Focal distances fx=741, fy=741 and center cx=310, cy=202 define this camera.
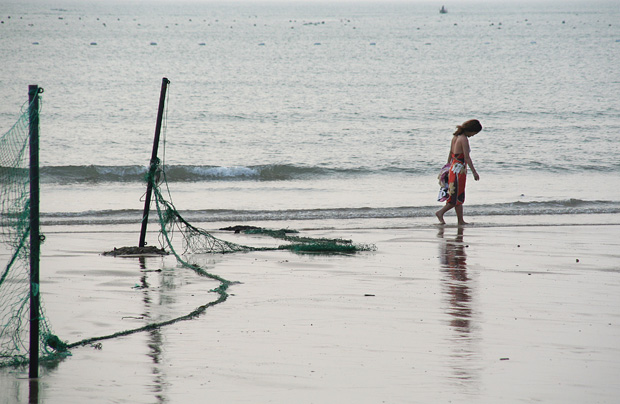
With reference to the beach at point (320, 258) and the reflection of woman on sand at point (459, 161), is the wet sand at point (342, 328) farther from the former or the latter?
the reflection of woman on sand at point (459, 161)

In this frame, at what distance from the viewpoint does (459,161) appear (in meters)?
11.8

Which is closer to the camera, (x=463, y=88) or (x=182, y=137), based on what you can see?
(x=182, y=137)

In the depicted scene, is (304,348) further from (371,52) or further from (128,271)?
(371,52)

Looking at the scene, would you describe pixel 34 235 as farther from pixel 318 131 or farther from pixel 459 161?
pixel 318 131

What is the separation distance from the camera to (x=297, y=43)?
97.9 meters

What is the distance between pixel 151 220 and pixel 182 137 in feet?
57.1

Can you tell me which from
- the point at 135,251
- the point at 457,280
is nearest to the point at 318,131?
the point at 135,251

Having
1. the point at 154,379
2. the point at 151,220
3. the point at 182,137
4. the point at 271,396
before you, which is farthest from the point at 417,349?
the point at 182,137

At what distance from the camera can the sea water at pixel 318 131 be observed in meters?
17.1

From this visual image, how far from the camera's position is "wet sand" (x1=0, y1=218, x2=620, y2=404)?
449 cm

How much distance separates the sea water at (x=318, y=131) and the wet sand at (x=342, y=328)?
3560 mm

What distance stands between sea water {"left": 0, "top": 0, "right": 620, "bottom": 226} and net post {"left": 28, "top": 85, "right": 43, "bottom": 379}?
5683mm

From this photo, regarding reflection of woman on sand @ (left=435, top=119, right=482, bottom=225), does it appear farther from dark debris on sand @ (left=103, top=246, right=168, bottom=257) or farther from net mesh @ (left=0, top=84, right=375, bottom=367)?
dark debris on sand @ (left=103, top=246, right=168, bottom=257)

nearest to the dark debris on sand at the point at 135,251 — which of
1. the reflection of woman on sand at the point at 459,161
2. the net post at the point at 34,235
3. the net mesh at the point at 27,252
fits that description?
the net mesh at the point at 27,252
